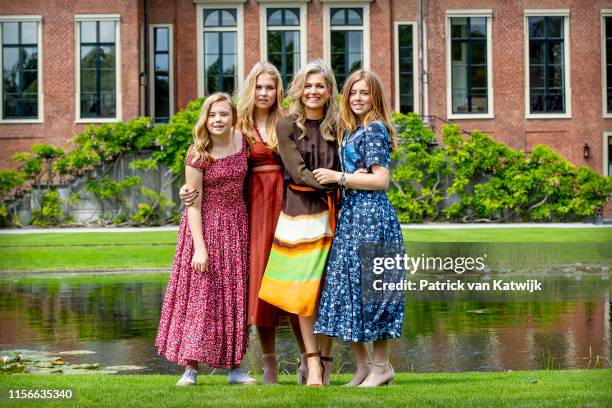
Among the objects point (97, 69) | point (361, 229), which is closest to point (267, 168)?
point (361, 229)

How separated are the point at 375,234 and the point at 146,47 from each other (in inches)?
1038

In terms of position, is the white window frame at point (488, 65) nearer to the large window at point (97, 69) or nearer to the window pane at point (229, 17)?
the window pane at point (229, 17)

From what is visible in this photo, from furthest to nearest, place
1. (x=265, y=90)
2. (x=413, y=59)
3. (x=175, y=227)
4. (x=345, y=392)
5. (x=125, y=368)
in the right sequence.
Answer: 1. (x=413, y=59)
2. (x=175, y=227)
3. (x=125, y=368)
4. (x=265, y=90)
5. (x=345, y=392)

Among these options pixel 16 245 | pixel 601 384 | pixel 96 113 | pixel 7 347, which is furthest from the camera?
pixel 96 113

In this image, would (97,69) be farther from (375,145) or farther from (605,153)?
(375,145)

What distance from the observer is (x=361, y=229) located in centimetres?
588

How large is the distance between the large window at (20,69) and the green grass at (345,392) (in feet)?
80.2

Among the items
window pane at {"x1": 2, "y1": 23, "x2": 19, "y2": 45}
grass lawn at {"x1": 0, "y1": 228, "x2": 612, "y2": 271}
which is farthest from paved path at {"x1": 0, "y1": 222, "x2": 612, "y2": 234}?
window pane at {"x1": 2, "y1": 23, "x2": 19, "y2": 45}

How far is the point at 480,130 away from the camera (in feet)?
103

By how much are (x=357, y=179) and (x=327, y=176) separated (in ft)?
0.60

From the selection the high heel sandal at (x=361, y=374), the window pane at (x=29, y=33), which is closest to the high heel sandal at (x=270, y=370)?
the high heel sandal at (x=361, y=374)

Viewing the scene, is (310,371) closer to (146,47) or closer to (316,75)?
(316,75)

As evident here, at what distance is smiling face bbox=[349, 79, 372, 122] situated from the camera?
5.99 meters

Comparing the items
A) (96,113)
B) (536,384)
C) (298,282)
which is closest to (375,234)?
(298,282)
